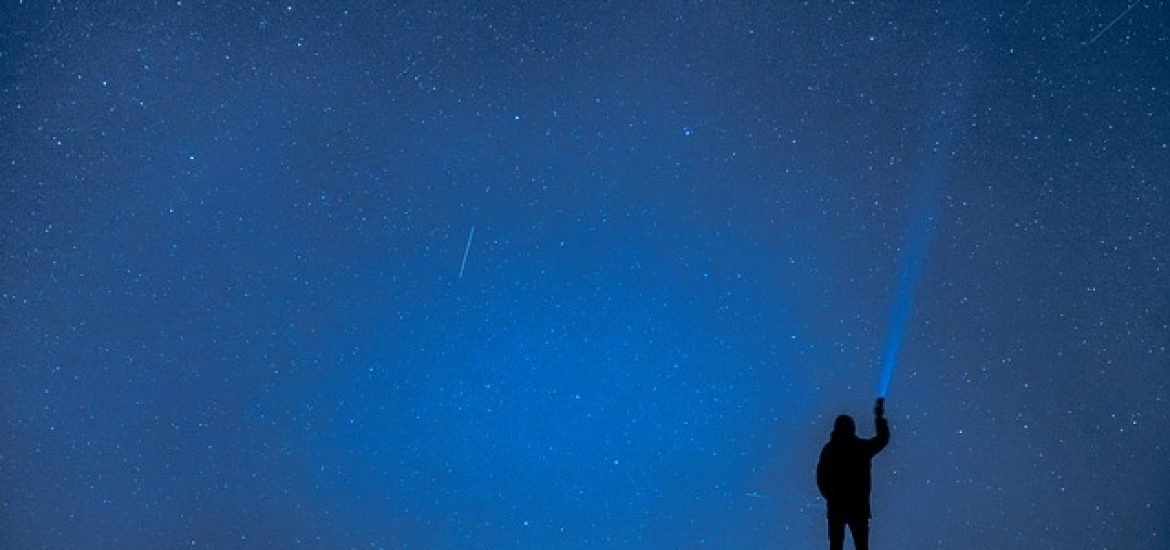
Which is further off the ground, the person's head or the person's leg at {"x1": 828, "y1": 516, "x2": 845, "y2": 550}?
the person's head

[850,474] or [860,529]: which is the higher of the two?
[850,474]

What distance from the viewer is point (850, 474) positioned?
125 inches

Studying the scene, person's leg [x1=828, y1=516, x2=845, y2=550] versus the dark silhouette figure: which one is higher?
the dark silhouette figure

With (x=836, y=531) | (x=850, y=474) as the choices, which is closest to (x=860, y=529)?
(x=836, y=531)

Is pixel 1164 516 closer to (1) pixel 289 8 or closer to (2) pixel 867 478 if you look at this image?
(2) pixel 867 478

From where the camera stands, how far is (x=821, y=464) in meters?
3.25

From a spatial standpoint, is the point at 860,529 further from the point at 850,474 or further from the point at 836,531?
the point at 850,474

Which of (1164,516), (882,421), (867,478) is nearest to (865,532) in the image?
(867,478)

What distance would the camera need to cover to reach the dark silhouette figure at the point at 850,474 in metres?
3.17

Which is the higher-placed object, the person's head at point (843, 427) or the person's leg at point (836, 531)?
the person's head at point (843, 427)

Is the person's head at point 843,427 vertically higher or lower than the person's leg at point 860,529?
higher

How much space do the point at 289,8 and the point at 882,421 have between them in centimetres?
415

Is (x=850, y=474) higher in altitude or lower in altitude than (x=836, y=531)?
higher

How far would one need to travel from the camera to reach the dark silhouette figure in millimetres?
3166
